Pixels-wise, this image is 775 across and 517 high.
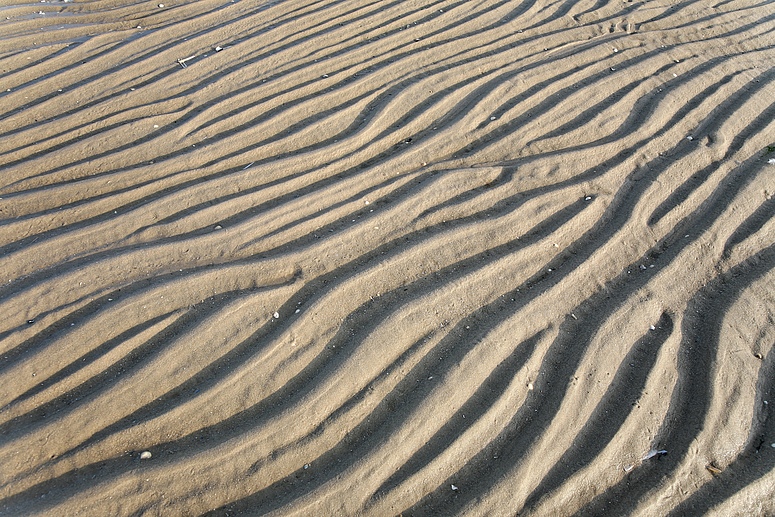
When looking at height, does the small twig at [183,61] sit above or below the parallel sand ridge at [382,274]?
above

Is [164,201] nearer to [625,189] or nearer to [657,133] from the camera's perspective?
[625,189]

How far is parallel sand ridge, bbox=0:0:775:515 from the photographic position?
247 centimetres

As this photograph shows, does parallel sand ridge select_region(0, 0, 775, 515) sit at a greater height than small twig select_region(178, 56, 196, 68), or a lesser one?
lesser

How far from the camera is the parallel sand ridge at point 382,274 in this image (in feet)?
8.11

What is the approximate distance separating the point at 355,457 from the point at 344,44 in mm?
3375

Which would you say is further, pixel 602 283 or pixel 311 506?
pixel 602 283

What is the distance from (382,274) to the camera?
9.93 feet

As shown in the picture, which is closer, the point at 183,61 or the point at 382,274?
the point at 382,274

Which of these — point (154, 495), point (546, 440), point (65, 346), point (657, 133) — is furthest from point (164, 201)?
point (657, 133)

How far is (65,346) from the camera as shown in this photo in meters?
2.68

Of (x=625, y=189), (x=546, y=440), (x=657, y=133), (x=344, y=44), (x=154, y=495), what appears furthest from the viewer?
(x=344, y=44)

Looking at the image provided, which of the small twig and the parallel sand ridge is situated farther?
the small twig

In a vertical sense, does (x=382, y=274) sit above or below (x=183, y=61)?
below

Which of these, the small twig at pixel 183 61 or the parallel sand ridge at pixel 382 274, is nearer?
the parallel sand ridge at pixel 382 274
